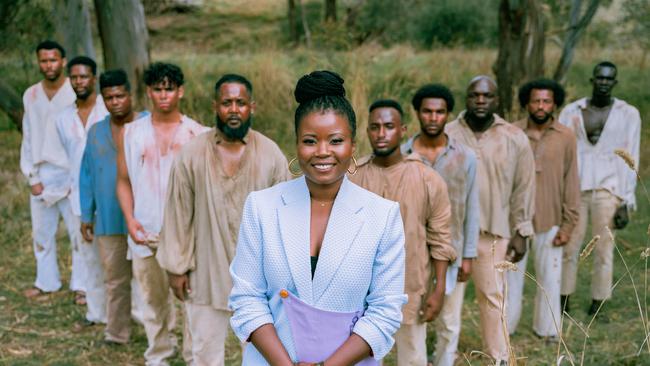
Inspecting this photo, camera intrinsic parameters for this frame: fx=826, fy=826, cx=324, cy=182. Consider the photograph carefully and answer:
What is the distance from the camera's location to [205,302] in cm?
424

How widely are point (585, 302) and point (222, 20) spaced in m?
20.9

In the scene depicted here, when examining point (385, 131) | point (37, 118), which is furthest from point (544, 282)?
point (37, 118)

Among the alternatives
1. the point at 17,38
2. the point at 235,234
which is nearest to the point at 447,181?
the point at 235,234

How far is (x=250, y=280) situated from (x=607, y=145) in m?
4.20

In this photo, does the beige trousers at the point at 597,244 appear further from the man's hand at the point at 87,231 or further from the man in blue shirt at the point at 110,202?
the man's hand at the point at 87,231

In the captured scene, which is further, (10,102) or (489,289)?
(10,102)

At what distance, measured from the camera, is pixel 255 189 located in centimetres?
415

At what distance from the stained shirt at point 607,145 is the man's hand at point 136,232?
10.5ft

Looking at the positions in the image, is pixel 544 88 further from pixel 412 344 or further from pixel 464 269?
pixel 412 344

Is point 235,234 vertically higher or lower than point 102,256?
higher

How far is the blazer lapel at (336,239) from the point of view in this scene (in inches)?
103

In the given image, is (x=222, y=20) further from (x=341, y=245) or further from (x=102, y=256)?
(x=341, y=245)

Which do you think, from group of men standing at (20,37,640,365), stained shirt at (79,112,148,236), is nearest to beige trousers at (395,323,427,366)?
group of men standing at (20,37,640,365)

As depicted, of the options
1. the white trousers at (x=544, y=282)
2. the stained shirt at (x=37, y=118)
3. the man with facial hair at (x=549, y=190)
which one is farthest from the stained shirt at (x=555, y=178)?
the stained shirt at (x=37, y=118)
